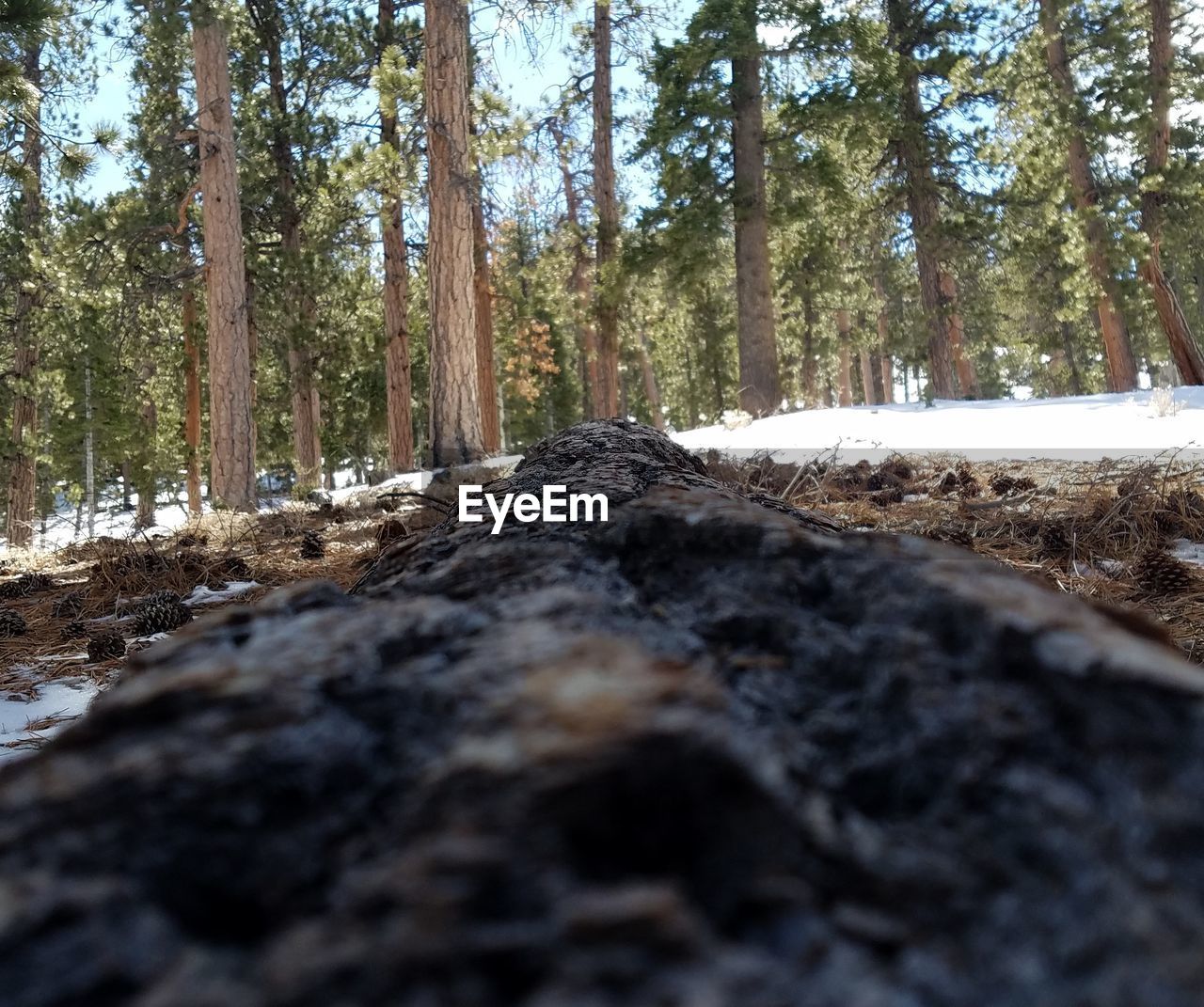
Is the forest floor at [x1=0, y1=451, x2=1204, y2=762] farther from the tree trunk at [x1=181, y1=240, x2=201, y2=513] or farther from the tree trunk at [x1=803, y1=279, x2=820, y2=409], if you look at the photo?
the tree trunk at [x1=803, y1=279, x2=820, y2=409]

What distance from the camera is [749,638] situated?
1.93 ft

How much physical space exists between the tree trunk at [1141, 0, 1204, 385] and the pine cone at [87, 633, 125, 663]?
40.1ft

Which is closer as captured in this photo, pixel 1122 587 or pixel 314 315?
pixel 1122 587

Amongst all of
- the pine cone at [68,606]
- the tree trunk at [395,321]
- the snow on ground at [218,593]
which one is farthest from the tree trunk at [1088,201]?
the pine cone at [68,606]

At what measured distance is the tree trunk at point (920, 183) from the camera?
41.0 feet

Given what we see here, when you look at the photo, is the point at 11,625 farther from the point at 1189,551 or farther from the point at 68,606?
the point at 1189,551

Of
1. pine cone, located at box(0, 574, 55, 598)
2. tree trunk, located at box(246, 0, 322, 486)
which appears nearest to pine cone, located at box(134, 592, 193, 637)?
pine cone, located at box(0, 574, 55, 598)

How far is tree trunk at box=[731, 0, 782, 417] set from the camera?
1030cm

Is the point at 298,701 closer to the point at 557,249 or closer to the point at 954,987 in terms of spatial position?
the point at 954,987

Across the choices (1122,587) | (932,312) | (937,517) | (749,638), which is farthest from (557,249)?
(749,638)

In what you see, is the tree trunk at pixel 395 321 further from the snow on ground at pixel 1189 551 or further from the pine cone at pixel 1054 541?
the snow on ground at pixel 1189 551

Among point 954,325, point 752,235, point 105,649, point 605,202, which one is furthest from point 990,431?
point 954,325

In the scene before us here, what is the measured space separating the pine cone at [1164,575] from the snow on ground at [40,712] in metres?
2.76

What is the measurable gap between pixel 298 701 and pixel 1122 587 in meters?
2.37
